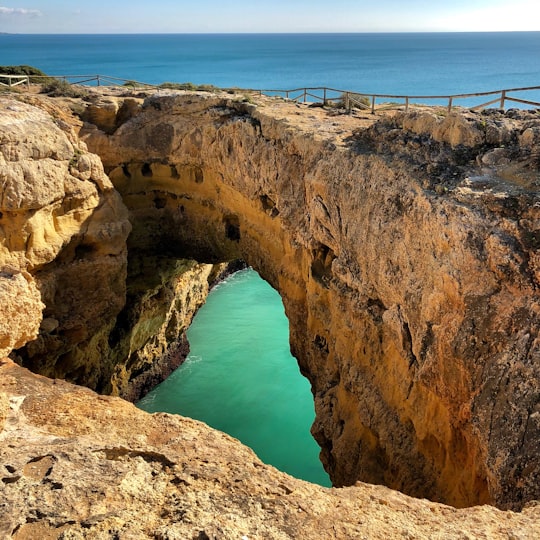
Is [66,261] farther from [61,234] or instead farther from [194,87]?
[194,87]

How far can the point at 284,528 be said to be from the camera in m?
5.79

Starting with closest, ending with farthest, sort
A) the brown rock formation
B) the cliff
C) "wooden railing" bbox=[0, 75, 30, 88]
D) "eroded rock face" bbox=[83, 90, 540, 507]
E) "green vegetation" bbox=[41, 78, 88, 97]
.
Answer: the brown rock formation, "eroded rock face" bbox=[83, 90, 540, 507], the cliff, "wooden railing" bbox=[0, 75, 30, 88], "green vegetation" bbox=[41, 78, 88, 97]

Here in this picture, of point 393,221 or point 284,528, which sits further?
point 393,221

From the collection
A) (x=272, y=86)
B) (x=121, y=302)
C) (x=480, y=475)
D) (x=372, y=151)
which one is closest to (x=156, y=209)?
(x=121, y=302)

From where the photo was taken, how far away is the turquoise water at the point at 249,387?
1897cm

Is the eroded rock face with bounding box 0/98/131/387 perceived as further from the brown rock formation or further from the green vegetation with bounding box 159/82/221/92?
the green vegetation with bounding box 159/82/221/92

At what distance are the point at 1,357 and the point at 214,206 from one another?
11.1 meters

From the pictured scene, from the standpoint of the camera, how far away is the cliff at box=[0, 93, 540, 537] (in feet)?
27.6

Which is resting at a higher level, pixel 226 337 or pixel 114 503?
pixel 114 503

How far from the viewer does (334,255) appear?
45.7 feet

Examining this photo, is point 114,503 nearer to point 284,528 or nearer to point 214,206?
point 284,528

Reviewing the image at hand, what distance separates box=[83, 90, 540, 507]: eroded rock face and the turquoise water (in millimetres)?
3753

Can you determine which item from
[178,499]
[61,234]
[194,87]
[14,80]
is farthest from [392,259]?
[14,80]

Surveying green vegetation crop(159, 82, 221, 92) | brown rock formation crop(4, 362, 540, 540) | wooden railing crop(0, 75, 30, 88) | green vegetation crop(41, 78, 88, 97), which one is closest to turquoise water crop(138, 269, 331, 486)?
brown rock formation crop(4, 362, 540, 540)
